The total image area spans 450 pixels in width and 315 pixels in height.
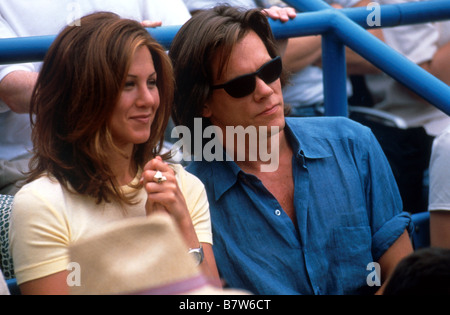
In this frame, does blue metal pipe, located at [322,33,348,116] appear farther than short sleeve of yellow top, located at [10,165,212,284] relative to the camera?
Yes

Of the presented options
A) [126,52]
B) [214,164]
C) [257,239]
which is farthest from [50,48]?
[257,239]

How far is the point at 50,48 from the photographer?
1768 mm

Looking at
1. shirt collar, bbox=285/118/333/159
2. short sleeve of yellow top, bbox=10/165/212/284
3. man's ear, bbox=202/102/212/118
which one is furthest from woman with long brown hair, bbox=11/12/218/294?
shirt collar, bbox=285/118/333/159

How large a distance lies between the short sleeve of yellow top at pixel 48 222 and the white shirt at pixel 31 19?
Answer: 0.65 metres

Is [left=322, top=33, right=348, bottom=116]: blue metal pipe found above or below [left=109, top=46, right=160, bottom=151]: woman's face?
below

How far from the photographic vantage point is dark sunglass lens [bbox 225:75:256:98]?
1.99 m

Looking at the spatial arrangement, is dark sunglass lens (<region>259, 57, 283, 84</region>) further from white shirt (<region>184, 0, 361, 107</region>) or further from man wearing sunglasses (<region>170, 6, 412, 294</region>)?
white shirt (<region>184, 0, 361, 107</region>)

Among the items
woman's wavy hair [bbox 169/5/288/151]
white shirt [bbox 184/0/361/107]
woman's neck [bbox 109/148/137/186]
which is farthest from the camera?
white shirt [bbox 184/0/361/107]

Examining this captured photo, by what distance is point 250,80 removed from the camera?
1.99m

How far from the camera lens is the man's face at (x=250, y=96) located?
201 centimetres

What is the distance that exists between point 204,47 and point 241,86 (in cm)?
15

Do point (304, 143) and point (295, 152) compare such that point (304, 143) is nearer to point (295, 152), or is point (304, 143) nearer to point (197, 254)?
point (295, 152)

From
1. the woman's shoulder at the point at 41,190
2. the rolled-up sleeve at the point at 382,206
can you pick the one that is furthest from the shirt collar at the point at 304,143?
the woman's shoulder at the point at 41,190

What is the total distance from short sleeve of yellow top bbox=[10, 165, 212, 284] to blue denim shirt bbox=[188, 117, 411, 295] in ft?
1.13
